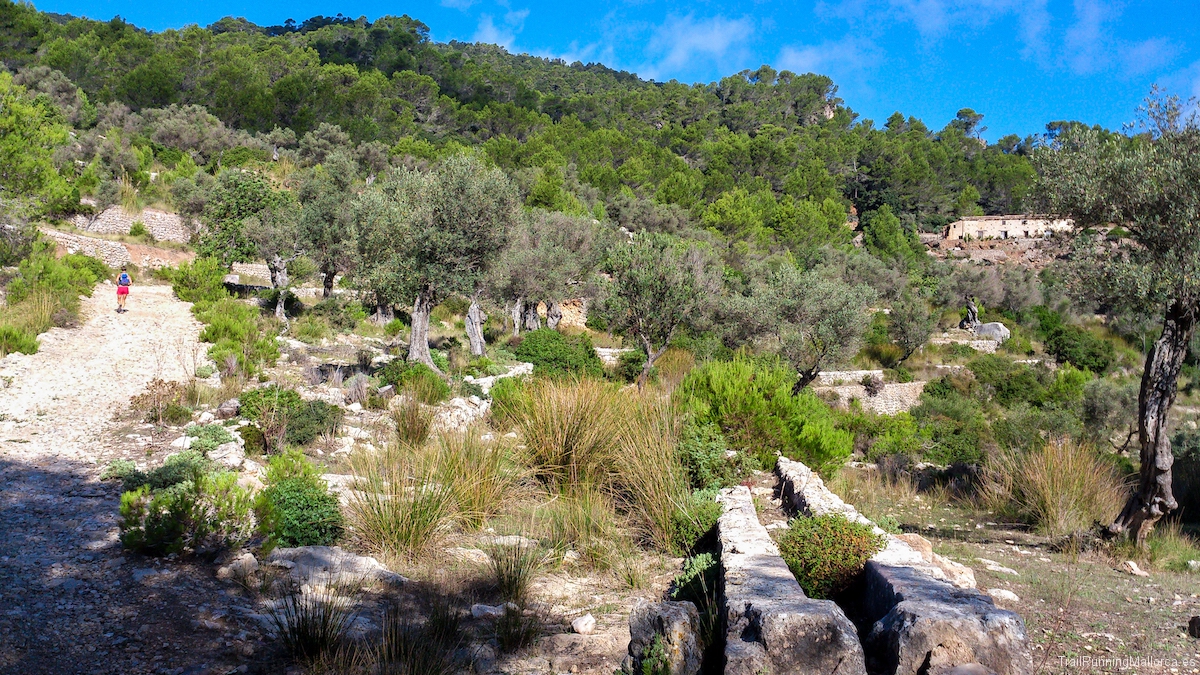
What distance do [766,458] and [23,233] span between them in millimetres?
18685

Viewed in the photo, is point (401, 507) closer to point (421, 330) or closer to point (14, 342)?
point (421, 330)

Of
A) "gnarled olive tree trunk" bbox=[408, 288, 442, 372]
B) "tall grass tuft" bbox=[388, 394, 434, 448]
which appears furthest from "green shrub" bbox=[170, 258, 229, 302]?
"tall grass tuft" bbox=[388, 394, 434, 448]

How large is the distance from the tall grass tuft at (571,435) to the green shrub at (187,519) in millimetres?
3154

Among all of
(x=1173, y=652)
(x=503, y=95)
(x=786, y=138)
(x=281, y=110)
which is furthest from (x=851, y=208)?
(x=1173, y=652)

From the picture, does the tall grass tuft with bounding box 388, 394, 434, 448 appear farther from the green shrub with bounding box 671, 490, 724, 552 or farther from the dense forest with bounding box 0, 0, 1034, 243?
the dense forest with bounding box 0, 0, 1034, 243

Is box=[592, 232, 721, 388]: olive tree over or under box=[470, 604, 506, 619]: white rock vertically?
over

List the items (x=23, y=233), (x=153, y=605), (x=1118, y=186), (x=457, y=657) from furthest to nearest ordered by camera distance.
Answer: (x=23, y=233), (x=1118, y=186), (x=153, y=605), (x=457, y=657)

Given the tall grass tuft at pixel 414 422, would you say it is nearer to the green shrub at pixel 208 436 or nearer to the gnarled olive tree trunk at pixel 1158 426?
the green shrub at pixel 208 436

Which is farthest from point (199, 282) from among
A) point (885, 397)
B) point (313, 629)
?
point (885, 397)

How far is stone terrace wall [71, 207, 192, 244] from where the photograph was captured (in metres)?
31.5

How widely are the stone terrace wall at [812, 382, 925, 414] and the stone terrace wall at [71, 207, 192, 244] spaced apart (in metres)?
28.6

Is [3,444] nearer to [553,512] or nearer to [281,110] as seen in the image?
[553,512]

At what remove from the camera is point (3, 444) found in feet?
26.1

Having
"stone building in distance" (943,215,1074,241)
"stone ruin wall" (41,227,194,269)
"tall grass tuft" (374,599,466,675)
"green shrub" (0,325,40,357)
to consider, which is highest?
"stone building in distance" (943,215,1074,241)
